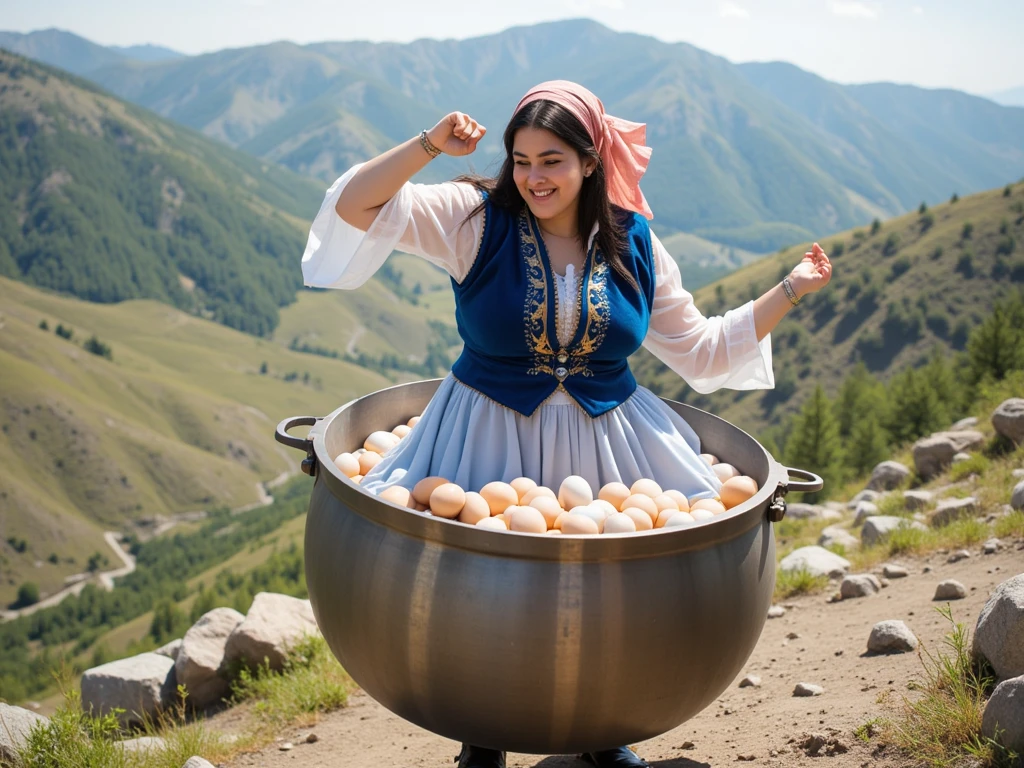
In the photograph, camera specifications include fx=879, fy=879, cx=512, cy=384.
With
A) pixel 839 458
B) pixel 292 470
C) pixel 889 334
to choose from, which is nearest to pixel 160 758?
pixel 839 458

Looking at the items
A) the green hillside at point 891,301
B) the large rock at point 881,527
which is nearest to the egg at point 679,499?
the large rock at point 881,527

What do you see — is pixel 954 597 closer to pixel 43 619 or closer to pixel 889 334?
pixel 889 334

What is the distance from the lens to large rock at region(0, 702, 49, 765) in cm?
393

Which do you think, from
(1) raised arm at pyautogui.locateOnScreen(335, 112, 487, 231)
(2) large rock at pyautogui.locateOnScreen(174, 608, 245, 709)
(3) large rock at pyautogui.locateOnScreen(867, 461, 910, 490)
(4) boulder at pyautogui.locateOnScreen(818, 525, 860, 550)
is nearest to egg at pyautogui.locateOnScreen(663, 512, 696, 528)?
(1) raised arm at pyautogui.locateOnScreen(335, 112, 487, 231)

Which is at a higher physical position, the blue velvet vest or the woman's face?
the woman's face

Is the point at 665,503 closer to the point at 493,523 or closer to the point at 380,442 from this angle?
the point at 493,523

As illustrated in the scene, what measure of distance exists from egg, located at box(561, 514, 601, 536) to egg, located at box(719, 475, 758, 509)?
694 millimetres

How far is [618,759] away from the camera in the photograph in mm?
3439

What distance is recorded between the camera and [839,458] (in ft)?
115

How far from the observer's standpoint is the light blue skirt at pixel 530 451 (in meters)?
3.41

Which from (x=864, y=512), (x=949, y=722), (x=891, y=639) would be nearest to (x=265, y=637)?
(x=891, y=639)

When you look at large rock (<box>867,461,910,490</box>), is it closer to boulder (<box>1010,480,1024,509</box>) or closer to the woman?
boulder (<box>1010,480,1024,509</box>)

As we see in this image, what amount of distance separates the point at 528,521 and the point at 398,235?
4.01ft

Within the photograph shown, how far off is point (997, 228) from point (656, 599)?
3492 inches
